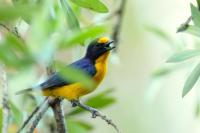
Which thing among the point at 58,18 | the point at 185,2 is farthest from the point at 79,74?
the point at 185,2

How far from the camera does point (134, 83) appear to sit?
3744mm

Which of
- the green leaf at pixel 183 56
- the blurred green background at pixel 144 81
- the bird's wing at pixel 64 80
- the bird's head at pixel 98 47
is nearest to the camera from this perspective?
the green leaf at pixel 183 56

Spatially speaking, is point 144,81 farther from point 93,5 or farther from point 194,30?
point 93,5

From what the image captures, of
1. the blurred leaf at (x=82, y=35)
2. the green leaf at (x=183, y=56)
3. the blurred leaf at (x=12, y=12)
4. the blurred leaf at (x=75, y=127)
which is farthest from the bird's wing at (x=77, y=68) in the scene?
the blurred leaf at (x=12, y=12)

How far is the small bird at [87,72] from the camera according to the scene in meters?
1.65

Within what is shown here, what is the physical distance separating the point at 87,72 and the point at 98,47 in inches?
6.1

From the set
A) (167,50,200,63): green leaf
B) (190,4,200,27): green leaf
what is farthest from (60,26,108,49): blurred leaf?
(167,50,200,63): green leaf

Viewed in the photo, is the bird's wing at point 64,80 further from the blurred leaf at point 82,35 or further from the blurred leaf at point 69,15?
the blurred leaf at point 82,35

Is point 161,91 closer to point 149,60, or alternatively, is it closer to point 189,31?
point 149,60

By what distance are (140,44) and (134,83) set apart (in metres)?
0.24

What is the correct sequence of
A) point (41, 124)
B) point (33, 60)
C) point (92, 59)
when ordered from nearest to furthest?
1. point (33, 60)
2. point (41, 124)
3. point (92, 59)

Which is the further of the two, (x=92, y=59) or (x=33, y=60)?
(x=92, y=59)

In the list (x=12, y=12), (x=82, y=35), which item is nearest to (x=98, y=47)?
(x=82, y=35)

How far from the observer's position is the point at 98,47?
198 centimetres
